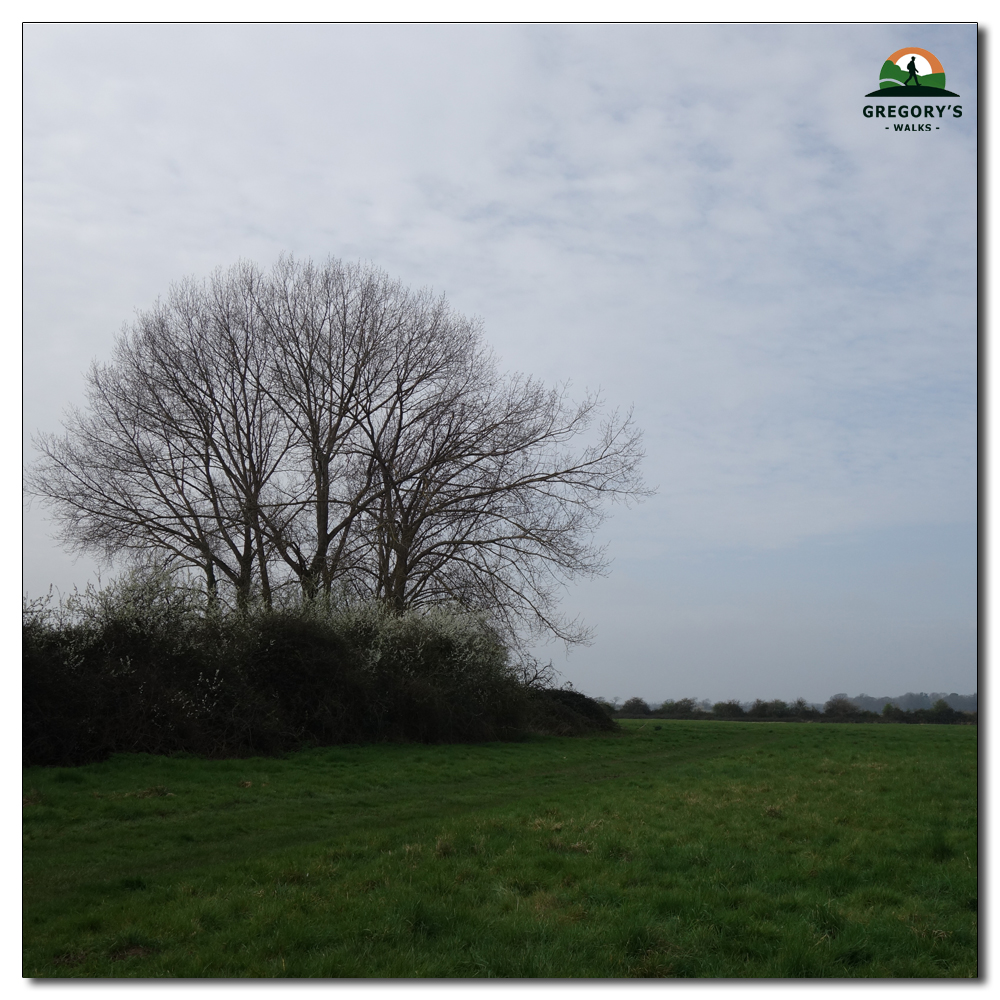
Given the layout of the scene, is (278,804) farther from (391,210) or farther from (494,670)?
(494,670)

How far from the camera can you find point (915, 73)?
622 centimetres

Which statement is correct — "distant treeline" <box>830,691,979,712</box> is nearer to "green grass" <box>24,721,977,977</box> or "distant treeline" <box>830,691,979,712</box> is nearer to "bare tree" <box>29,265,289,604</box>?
"green grass" <box>24,721,977,977</box>

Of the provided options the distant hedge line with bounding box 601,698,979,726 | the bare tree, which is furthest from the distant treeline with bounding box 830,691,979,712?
the bare tree

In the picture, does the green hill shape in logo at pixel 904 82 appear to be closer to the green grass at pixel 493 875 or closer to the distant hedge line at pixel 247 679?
the green grass at pixel 493 875

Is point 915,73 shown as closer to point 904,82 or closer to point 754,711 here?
point 904,82

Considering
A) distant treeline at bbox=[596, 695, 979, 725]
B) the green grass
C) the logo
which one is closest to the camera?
the green grass

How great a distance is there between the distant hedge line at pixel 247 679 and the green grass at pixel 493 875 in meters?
0.99

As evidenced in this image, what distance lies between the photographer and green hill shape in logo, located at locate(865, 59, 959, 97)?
6.18 m

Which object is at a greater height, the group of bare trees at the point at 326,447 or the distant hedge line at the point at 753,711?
the group of bare trees at the point at 326,447

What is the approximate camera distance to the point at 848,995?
4465 mm

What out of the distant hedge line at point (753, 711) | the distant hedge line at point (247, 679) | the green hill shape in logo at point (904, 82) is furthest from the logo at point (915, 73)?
the distant hedge line at point (753, 711)

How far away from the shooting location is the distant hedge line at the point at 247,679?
1206 centimetres

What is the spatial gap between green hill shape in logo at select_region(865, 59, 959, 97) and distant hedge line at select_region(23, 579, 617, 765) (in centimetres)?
1252

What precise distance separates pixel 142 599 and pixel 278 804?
5.95 m
